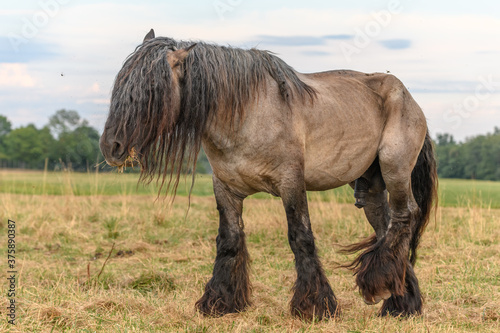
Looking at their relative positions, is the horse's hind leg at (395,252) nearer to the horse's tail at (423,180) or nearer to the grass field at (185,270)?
the grass field at (185,270)

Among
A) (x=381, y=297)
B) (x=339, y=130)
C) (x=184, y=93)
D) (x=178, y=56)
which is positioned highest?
(x=178, y=56)

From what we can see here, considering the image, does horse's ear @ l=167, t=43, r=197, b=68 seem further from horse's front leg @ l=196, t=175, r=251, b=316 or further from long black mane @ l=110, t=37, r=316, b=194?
horse's front leg @ l=196, t=175, r=251, b=316

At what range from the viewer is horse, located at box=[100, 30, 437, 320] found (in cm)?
378

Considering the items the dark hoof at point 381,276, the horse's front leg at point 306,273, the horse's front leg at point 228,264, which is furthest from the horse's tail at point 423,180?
the horse's front leg at point 228,264

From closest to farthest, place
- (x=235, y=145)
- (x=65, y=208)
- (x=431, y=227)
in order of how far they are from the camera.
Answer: (x=235, y=145), (x=431, y=227), (x=65, y=208)

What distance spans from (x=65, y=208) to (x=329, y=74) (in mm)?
7005

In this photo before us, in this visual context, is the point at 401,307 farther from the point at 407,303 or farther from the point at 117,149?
the point at 117,149

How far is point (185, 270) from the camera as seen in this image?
650 centimetres

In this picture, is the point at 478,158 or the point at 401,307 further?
the point at 478,158

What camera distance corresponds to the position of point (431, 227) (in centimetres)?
880

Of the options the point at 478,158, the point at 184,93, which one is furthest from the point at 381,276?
the point at 478,158

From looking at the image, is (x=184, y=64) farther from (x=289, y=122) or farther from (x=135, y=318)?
(x=135, y=318)

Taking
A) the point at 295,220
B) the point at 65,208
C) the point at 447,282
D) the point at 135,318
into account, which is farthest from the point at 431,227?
the point at 65,208

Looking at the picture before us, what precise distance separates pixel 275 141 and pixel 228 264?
119 cm
